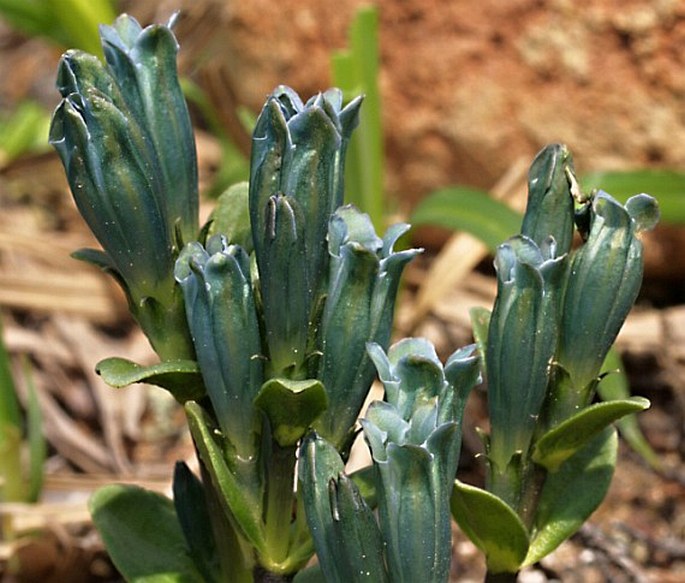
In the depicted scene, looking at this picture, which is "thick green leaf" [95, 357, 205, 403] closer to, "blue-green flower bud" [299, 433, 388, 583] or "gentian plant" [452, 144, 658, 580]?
"blue-green flower bud" [299, 433, 388, 583]

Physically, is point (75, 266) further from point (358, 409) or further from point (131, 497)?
point (358, 409)

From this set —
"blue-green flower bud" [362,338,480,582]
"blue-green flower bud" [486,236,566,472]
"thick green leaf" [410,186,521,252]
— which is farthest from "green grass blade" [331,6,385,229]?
"blue-green flower bud" [362,338,480,582]

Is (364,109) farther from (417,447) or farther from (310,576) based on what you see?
(417,447)

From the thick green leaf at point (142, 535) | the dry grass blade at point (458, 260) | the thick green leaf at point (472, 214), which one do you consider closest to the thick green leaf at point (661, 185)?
the thick green leaf at point (472, 214)

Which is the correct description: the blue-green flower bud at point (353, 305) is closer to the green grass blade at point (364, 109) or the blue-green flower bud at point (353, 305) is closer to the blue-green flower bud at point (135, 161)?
the blue-green flower bud at point (135, 161)

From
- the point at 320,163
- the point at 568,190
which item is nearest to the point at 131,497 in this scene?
the point at 320,163


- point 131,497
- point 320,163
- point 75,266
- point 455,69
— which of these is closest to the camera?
point 320,163
